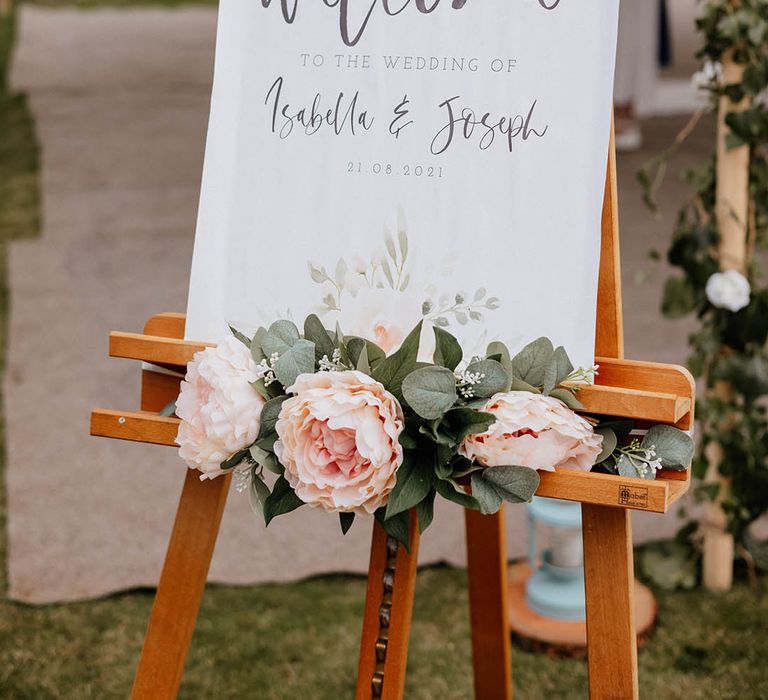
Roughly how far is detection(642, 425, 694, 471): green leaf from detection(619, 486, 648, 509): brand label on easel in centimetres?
5

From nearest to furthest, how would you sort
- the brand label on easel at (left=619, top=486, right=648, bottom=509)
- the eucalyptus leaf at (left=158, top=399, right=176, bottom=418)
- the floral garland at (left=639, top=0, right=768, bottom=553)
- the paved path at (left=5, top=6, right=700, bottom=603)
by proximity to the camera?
1. the brand label on easel at (left=619, top=486, right=648, bottom=509)
2. the eucalyptus leaf at (left=158, top=399, right=176, bottom=418)
3. the floral garland at (left=639, top=0, right=768, bottom=553)
4. the paved path at (left=5, top=6, right=700, bottom=603)

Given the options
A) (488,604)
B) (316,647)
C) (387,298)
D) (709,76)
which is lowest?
(316,647)

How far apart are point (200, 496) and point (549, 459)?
0.45 m

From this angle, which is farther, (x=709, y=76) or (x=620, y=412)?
(x=709, y=76)

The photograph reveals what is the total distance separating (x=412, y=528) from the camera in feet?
3.75

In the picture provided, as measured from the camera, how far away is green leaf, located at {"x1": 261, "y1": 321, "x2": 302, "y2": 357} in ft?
3.66

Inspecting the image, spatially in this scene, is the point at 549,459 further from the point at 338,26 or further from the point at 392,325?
the point at 338,26

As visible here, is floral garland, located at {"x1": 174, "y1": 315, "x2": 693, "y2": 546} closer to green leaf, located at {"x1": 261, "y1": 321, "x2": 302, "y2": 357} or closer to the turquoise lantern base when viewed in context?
green leaf, located at {"x1": 261, "y1": 321, "x2": 302, "y2": 357}

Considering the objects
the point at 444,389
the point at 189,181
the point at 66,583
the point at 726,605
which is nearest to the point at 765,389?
the point at 726,605

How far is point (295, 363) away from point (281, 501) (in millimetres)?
145

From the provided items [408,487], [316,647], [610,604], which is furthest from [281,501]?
[316,647]

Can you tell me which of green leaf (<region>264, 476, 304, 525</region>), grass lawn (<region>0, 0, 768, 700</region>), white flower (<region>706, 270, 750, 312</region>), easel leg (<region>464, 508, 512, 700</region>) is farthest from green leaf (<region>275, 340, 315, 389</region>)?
white flower (<region>706, 270, 750, 312</region>)

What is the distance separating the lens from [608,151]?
1.07 meters

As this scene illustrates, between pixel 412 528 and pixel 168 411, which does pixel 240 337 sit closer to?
pixel 168 411
